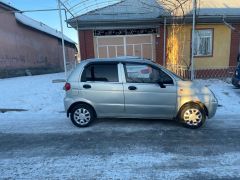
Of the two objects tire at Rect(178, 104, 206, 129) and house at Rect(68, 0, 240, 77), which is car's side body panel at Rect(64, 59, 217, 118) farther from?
house at Rect(68, 0, 240, 77)

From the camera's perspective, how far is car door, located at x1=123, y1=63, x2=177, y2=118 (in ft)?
19.2

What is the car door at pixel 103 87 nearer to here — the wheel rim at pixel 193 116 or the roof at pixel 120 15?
the wheel rim at pixel 193 116

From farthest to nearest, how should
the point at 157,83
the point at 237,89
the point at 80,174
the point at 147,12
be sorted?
the point at 147,12, the point at 237,89, the point at 157,83, the point at 80,174

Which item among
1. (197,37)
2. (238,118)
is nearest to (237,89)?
(238,118)

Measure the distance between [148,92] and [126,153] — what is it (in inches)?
72.0

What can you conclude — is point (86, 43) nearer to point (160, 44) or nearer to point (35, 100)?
point (160, 44)

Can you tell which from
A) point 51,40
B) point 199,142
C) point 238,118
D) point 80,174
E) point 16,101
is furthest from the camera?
point 51,40

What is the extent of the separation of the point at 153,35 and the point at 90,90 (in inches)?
398

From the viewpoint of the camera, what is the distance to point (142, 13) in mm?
14336

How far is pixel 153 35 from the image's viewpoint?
15094mm

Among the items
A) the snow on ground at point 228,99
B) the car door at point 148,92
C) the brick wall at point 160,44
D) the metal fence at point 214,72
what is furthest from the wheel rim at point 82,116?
the metal fence at point 214,72

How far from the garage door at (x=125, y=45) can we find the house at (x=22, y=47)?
18.7 ft

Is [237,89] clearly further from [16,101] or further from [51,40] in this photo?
[51,40]

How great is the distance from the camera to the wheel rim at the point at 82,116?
614cm
